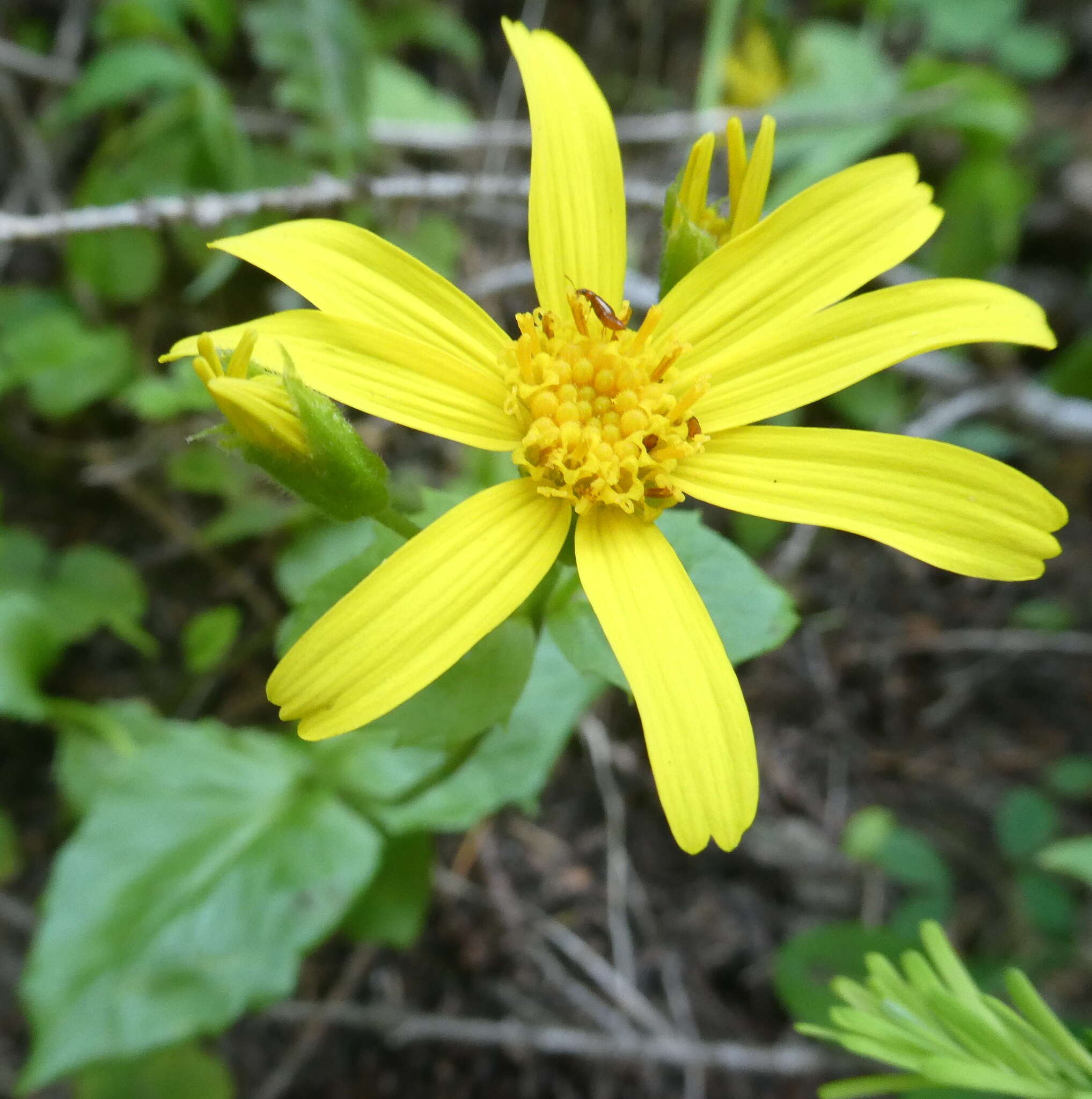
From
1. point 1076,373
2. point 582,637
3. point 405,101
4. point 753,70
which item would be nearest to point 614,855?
point 582,637

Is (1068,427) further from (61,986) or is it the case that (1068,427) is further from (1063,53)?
(61,986)

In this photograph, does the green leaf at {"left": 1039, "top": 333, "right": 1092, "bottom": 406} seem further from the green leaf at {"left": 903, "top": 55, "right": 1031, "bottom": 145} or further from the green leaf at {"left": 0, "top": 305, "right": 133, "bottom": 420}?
the green leaf at {"left": 0, "top": 305, "right": 133, "bottom": 420}

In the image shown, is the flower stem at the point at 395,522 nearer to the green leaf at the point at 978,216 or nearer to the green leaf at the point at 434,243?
the green leaf at the point at 434,243

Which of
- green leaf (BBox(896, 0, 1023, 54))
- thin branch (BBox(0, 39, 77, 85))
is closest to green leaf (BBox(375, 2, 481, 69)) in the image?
thin branch (BBox(0, 39, 77, 85))

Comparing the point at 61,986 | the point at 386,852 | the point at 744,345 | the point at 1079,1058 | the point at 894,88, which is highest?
the point at 744,345

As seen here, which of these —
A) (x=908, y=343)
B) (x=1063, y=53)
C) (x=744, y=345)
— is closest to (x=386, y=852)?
(x=744, y=345)

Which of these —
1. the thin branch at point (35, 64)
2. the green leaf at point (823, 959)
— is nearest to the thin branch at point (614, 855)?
the green leaf at point (823, 959)

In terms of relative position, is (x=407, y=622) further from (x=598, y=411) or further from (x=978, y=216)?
(x=978, y=216)
